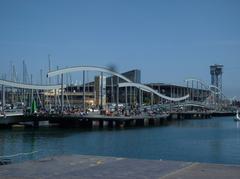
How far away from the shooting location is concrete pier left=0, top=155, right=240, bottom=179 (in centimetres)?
2173

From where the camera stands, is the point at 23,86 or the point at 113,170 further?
the point at 23,86

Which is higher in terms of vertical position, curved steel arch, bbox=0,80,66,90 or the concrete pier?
curved steel arch, bbox=0,80,66,90

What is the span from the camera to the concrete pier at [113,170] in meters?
21.7

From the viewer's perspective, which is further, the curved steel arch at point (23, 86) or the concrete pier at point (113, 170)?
the curved steel arch at point (23, 86)

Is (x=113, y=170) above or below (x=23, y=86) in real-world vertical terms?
below

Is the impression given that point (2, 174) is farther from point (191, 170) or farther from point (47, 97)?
point (47, 97)

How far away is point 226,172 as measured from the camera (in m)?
22.6

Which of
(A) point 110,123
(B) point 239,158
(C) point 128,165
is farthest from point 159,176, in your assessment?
(A) point 110,123

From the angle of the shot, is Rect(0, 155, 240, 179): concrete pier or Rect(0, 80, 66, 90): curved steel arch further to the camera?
Rect(0, 80, 66, 90): curved steel arch

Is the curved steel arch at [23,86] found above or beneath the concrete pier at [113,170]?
above

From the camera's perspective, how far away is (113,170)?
23.4 meters

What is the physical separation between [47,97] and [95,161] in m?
145

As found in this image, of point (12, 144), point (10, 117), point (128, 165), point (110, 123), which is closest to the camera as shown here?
point (128, 165)

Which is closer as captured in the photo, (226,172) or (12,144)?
(226,172)
